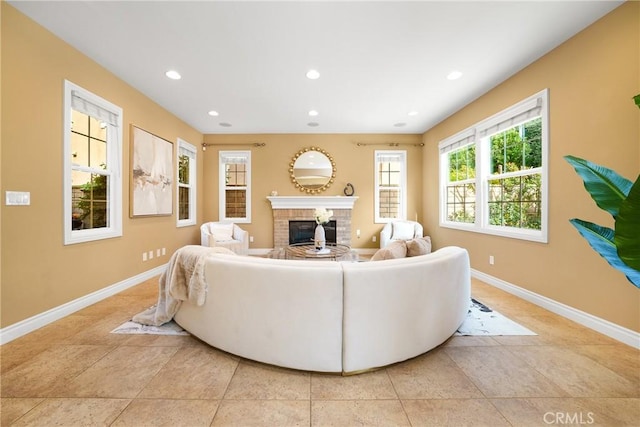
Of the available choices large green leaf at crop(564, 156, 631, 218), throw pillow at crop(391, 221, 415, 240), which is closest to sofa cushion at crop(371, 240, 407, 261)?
large green leaf at crop(564, 156, 631, 218)

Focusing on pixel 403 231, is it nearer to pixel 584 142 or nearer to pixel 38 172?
pixel 584 142

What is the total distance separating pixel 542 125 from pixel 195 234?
19.1ft

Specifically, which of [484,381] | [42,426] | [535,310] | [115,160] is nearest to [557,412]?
[484,381]

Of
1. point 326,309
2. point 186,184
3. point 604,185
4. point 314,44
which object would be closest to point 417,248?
point 326,309

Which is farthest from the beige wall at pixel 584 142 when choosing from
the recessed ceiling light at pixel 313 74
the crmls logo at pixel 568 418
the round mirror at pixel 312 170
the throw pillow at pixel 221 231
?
the throw pillow at pixel 221 231

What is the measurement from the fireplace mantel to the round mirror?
0.26 metres

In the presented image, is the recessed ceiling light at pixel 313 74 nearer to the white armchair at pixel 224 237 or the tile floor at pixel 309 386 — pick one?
the tile floor at pixel 309 386

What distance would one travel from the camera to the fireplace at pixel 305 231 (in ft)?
18.4

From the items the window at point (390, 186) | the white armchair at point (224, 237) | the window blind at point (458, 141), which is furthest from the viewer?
the window at point (390, 186)

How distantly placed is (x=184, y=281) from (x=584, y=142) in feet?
12.3

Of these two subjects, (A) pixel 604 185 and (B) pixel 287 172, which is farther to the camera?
(B) pixel 287 172

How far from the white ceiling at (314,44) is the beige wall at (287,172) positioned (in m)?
1.69

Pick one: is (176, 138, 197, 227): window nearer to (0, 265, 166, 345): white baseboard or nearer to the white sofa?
(0, 265, 166, 345): white baseboard

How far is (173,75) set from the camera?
311 cm
